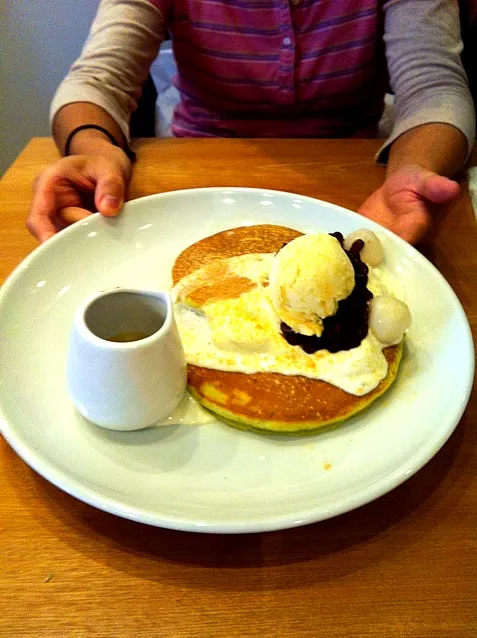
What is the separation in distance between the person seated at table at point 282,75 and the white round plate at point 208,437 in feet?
0.93

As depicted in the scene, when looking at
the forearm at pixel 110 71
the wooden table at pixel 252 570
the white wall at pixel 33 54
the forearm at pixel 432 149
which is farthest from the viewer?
the white wall at pixel 33 54

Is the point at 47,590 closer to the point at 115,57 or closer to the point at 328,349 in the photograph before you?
the point at 328,349

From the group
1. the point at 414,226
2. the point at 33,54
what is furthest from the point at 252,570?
the point at 33,54

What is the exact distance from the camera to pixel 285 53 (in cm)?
151

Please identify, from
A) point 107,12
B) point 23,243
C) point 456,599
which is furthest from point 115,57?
point 456,599

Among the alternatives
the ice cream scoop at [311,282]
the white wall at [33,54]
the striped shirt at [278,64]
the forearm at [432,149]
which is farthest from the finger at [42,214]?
the white wall at [33,54]

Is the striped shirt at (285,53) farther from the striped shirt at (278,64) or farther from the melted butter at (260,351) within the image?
the melted butter at (260,351)

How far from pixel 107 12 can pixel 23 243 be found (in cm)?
75

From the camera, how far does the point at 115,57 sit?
1.50m

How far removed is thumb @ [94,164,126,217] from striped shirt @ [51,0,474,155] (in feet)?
1.04

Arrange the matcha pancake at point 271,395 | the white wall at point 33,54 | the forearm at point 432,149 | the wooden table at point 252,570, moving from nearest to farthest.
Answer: the wooden table at point 252,570
the matcha pancake at point 271,395
the forearm at point 432,149
the white wall at point 33,54

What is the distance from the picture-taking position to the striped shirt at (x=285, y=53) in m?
1.46

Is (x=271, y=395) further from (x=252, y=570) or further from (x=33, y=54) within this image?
(x=33, y=54)

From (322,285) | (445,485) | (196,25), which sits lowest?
(445,485)
